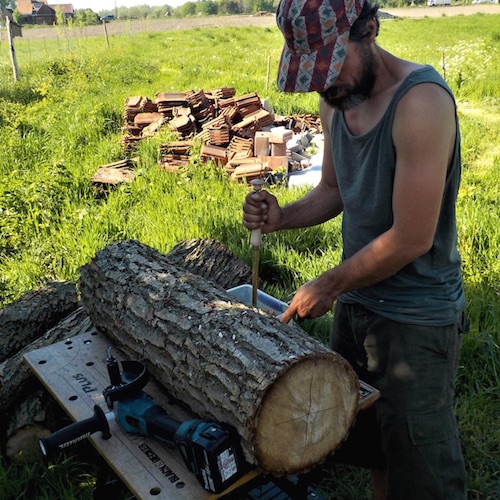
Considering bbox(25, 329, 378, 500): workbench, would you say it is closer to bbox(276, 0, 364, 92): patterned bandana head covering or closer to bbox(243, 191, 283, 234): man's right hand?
→ bbox(243, 191, 283, 234): man's right hand

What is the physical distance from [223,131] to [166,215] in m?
2.68

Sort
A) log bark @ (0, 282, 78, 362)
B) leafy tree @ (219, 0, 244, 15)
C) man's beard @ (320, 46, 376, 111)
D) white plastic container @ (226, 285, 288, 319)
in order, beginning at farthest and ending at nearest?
leafy tree @ (219, 0, 244, 15)
log bark @ (0, 282, 78, 362)
white plastic container @ (226, 285, 288, 319)
man's beard @ (320, 46, 376, 111)

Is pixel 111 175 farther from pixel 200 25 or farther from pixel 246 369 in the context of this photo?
pixel 200 25

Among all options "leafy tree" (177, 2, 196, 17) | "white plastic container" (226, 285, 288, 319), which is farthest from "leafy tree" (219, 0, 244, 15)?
"white plastic container" (226, 285, 288, 319)

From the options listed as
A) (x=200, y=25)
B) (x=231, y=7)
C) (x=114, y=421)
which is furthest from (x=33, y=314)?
(x=231, y=7)

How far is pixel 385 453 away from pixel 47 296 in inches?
90.0

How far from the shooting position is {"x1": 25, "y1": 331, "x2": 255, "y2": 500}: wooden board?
65.6 inches

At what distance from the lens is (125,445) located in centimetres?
183

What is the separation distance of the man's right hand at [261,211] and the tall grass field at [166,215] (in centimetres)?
129

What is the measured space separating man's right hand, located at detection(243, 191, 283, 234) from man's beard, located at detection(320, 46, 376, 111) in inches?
21.7

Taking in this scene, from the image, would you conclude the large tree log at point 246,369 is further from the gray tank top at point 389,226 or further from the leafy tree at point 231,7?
the leafy tree at point 231,7

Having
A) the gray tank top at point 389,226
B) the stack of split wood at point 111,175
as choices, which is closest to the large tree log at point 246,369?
the gray tank top at point 389,226

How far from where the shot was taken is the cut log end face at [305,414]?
1712mm

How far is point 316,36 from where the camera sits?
1738 mm
